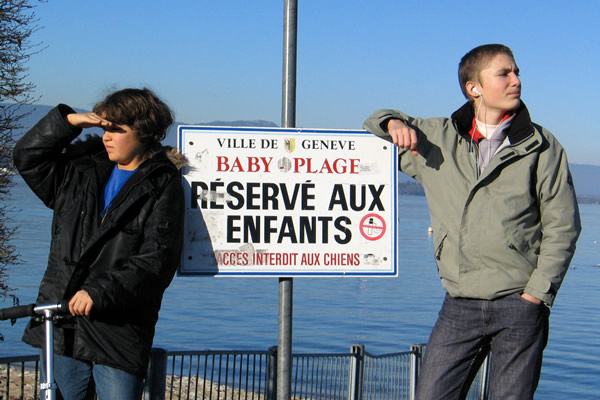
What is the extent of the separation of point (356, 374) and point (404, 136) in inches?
117

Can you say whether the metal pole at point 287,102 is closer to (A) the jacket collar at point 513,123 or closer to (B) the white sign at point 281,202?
(B) the white sign at point 281,202

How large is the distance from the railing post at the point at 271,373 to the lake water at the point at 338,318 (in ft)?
23.6

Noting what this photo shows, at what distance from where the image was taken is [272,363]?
5.06 m

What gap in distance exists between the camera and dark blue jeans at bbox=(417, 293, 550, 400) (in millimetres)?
3744

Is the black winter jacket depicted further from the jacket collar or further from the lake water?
the lake water

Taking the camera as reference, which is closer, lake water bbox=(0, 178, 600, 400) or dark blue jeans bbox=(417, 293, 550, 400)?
dark blue jeans bbox=(417, 293, 550, 400)

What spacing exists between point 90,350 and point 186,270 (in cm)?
89

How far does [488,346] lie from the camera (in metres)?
3.94

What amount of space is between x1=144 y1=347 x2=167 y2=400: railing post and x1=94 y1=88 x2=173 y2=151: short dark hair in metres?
1.22

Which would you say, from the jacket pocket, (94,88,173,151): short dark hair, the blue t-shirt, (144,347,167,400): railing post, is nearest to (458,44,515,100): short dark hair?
the jacket pocket

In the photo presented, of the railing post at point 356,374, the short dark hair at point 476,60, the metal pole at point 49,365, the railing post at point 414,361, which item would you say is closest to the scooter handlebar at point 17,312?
the metal pole at point 49,365

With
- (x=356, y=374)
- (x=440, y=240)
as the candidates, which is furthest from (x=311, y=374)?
(x=440, y=240)

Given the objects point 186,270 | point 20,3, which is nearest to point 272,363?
point 186,270

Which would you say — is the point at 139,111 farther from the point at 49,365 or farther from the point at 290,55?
the point at 49,365
